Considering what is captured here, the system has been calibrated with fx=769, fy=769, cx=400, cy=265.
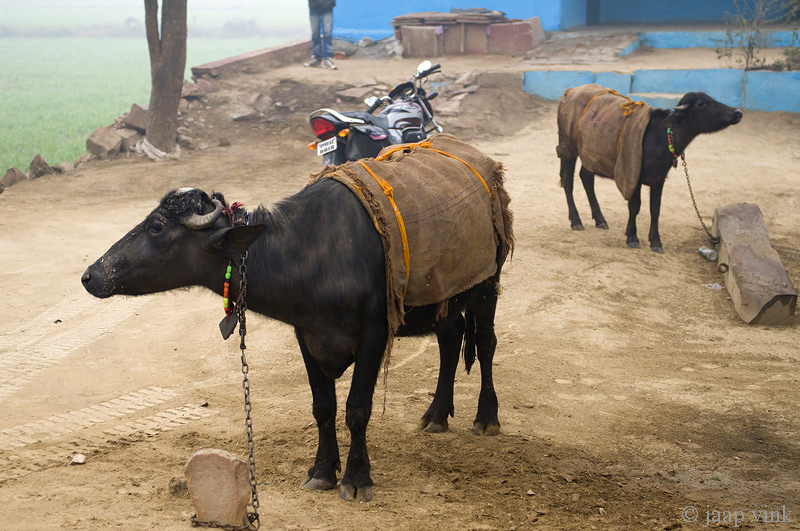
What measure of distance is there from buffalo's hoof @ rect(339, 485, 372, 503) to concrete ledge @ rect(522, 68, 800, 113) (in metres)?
11.7

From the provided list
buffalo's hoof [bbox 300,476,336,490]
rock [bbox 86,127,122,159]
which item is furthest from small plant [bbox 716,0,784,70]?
buffalo's hoof [bbox 300,476,336,490]

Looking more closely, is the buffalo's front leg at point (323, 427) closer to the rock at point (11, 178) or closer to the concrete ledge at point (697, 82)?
the rock at point (11, 178)

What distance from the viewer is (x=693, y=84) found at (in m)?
14.3

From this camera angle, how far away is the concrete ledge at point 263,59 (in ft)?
55.8

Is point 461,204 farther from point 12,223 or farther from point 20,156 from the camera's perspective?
point 20,156

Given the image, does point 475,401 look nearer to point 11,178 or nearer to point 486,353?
point 486,353

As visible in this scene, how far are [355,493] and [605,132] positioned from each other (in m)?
6.00

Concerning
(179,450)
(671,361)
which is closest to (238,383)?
(179,450)

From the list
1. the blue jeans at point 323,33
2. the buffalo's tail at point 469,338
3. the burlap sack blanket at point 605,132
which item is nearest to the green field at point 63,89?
the blue jeans at point 323,33

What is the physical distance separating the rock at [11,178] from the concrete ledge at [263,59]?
5563 mm

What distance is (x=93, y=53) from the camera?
46531 millimetres

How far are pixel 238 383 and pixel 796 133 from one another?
11346 millimetres

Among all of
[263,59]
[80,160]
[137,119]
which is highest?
[263,59]

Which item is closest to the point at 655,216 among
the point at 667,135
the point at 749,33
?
the point at 667,135
